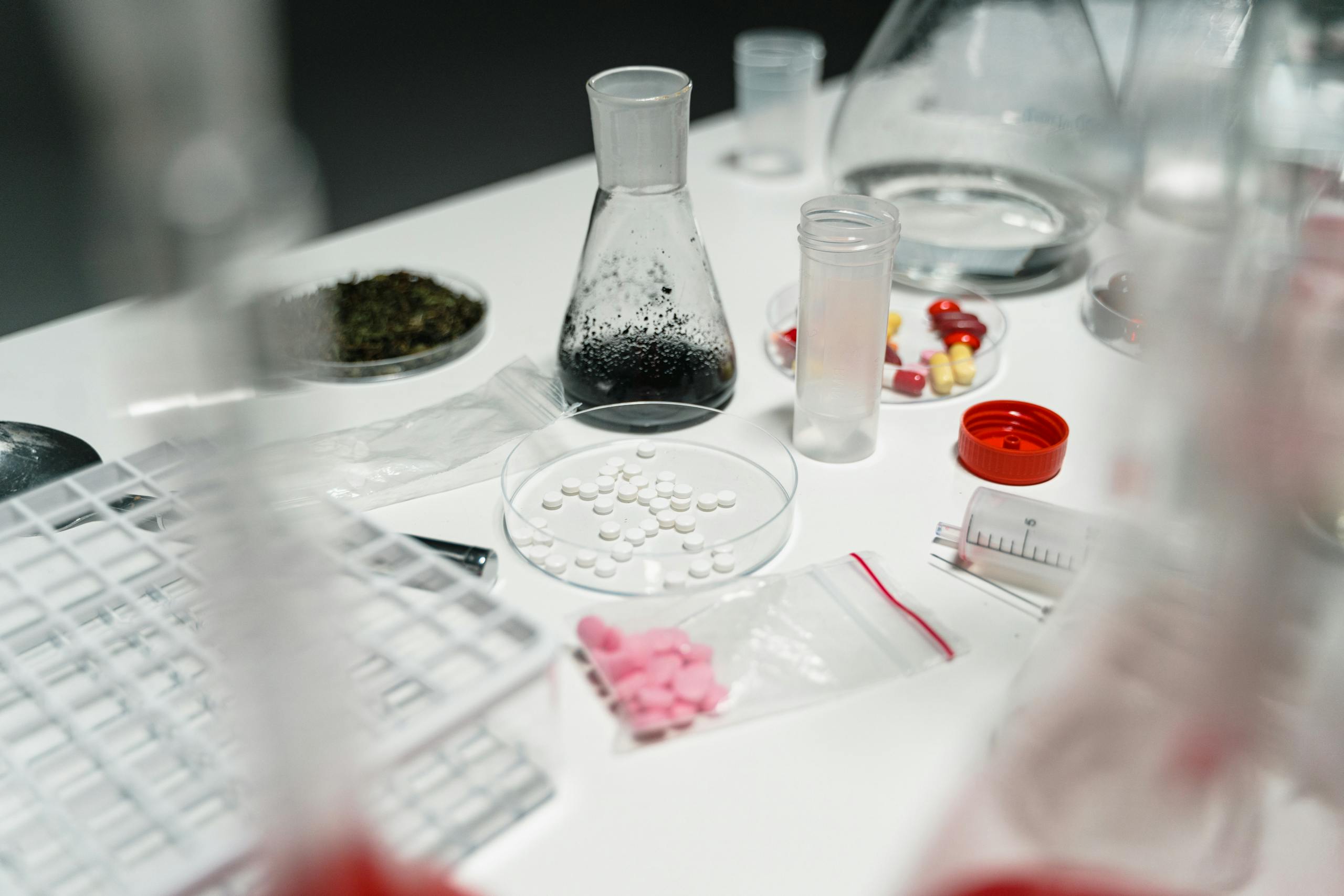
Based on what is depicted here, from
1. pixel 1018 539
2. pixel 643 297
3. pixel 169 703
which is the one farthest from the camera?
pixel 643 297

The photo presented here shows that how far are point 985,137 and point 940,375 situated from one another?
11.1 inches

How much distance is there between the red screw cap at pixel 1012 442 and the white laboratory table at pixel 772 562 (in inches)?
0.4

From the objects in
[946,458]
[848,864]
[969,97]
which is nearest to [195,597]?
[848,864]

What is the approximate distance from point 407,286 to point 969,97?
18.5 inches

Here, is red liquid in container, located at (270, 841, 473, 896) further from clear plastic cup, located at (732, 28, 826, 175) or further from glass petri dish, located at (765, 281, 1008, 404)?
clear plastic cup, located at (732, 28, 826, 175)

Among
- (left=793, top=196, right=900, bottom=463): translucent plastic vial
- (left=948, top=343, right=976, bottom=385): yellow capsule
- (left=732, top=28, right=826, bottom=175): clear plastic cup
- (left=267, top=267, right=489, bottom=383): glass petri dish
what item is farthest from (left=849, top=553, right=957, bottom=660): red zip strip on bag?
(left=732, top=28, right=826, bottom=175): clear plastic cup

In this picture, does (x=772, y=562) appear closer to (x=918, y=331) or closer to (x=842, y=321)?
(x=842, y=321)

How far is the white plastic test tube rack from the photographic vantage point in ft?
1.16

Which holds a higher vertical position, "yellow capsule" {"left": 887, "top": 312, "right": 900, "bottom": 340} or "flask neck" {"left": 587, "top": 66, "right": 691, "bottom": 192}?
Answer: "flask neck" {"left": 587, "top": 66, "right": 691, "bottom": 192}

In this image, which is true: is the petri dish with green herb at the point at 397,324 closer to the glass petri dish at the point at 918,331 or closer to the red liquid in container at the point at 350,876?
the glass petri dish at the point at 918,331

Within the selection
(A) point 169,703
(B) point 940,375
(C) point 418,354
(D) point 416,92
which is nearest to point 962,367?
(B) point 940,375

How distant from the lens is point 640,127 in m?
0.60

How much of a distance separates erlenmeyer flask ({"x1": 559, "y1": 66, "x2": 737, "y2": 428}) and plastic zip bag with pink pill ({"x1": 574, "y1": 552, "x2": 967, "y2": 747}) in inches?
6.7

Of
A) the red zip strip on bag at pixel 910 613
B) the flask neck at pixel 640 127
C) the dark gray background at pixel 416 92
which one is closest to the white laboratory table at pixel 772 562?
the red zip strip on bag at pixel 910 613
